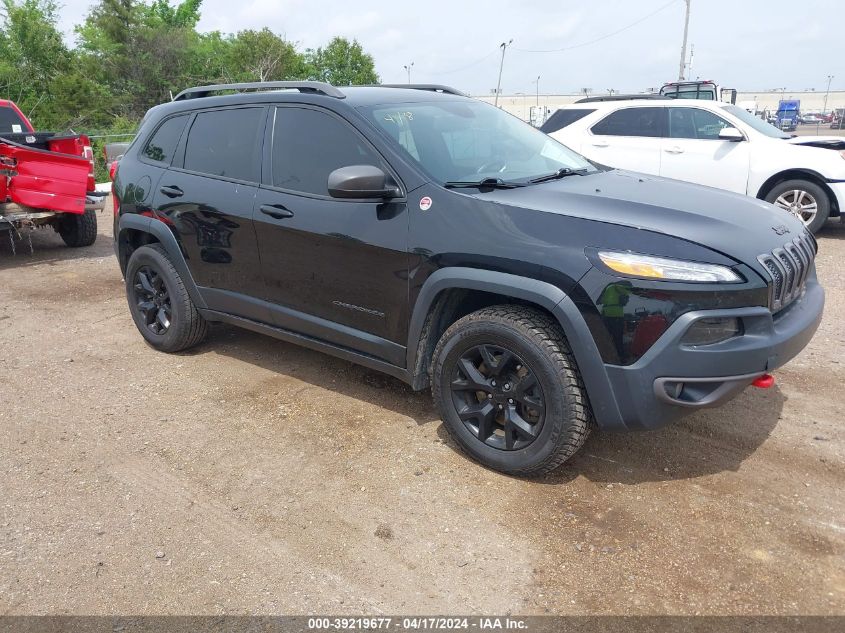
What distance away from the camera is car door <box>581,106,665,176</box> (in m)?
9.07

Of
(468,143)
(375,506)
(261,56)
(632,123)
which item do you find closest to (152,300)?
(468,143)

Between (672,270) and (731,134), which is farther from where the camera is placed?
(731,134)

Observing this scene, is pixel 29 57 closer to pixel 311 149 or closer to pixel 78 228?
pixel 78 228

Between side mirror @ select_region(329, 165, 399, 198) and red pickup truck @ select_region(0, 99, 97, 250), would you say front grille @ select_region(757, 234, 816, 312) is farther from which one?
red pickup truck @ select_region(0, 99, 97, 250)

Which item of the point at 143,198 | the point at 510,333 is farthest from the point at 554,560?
the point at 143,198

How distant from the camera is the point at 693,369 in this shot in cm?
276

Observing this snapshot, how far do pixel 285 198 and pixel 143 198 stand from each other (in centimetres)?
149

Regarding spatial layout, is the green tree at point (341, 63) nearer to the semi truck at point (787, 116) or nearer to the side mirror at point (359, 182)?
the semi truck at point (787, 116)

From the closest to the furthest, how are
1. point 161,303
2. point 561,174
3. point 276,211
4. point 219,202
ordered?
point 561,174 < point 276,211 < point 219,202 < point 161,303

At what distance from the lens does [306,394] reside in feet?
14.2

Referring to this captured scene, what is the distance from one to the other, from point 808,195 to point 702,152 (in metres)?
1.35

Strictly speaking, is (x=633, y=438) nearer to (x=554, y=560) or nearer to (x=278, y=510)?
(x=554, y=560)

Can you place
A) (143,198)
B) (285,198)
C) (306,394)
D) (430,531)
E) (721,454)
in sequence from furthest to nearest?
(143,198)
(306,394)
(285,198)
(721,454)
(430,531)

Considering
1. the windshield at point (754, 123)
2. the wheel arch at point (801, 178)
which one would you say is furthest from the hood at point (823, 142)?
the wheel arch at point (801, 178)
